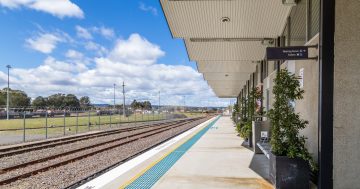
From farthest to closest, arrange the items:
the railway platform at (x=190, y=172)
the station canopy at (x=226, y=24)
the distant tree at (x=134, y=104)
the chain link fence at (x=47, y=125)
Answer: the distant tree at (x=134, y=104), the chain link fence at (x=47, y=125), the station canopy at (x=226, y=24), the railway platform at (x=190, y=172)

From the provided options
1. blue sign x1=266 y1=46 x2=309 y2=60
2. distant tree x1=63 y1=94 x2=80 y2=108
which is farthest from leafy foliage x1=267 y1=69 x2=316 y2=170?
distant tree x1=63 y1=94 x2=80 y2=108

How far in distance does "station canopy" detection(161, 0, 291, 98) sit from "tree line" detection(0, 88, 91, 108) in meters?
89.9

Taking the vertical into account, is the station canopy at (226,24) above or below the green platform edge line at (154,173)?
above

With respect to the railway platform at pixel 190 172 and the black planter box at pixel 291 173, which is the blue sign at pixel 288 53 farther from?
the railway platform at pixel 190 172

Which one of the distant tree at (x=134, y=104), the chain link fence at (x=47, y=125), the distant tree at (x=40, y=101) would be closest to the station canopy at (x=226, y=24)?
the chain link fence at (x=47, y=125)

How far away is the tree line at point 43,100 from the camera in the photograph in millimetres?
103875

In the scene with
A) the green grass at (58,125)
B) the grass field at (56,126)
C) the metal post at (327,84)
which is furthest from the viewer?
the green grass at (58,125)

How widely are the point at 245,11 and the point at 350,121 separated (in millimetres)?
4978

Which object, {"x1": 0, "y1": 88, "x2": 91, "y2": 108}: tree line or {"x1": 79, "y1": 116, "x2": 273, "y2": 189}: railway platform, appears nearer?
{"x1": 79, "y1": 116, "x2": 273, "y2": 189}: railway platform

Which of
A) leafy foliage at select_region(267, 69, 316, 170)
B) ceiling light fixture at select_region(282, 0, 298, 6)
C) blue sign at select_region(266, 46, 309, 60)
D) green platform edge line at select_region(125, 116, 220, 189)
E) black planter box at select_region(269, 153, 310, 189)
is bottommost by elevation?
green platform edge line at select_region(125, 116, 220, 189)

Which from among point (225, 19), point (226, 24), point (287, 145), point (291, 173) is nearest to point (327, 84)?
point (287, 145)

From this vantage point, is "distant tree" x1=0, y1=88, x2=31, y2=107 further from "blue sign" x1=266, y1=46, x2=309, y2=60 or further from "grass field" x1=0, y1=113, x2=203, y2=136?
"blue sign" x1=266, y1=46, x2=309, y2=60

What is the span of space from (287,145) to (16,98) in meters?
108

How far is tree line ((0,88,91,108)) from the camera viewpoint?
104 metres
